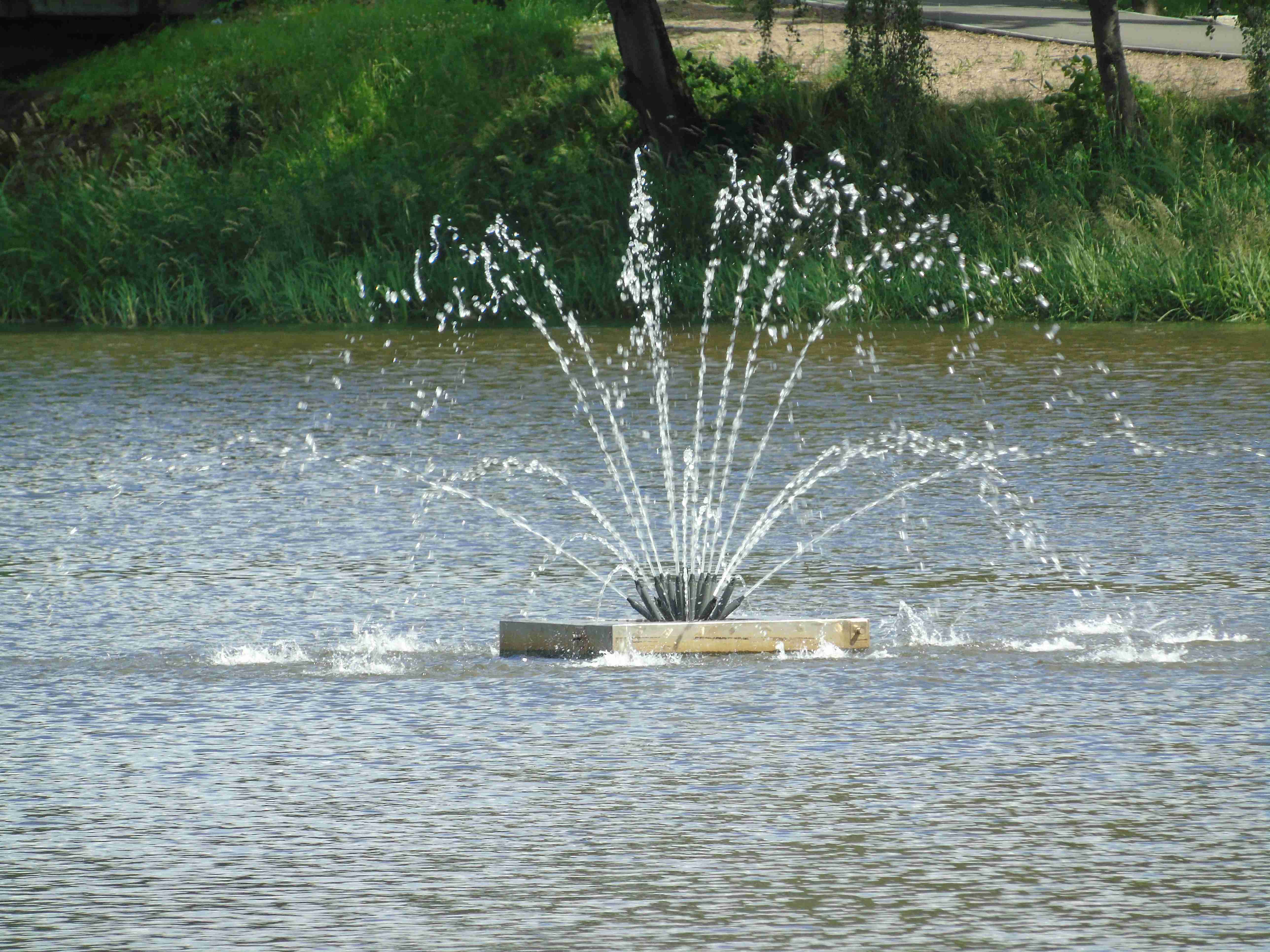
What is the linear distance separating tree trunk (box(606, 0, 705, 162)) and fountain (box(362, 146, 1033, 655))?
154 cm

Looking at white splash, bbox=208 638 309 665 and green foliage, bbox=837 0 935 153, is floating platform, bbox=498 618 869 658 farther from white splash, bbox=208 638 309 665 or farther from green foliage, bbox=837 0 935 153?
green foliage, bbox=837 0 935 153

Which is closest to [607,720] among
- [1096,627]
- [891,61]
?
[1096,627]

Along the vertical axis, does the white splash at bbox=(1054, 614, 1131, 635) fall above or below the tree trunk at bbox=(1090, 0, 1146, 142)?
below

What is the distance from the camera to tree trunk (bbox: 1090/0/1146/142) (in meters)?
26.7

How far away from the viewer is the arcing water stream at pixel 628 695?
474 cm

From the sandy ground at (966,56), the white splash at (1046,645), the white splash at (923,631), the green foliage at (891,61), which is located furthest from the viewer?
the sandy ground at (966,56)

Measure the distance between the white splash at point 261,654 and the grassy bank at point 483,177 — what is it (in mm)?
15072

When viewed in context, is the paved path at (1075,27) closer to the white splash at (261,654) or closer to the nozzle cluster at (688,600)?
the nozzle cluster at (688,600)

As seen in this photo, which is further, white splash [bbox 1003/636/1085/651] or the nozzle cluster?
the nozzle cluster

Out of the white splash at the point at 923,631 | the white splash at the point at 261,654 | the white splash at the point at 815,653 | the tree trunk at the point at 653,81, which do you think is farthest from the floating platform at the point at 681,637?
the tree trunk at the point at 653,81

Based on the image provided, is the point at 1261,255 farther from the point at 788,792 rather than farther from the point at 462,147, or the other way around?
the point at 788,792

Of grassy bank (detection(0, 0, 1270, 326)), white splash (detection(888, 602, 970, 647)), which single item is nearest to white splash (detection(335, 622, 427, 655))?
white splash (detection(888, 602, 970, 647))

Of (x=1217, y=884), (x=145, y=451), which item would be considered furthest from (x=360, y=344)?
(x=1217, y=884)

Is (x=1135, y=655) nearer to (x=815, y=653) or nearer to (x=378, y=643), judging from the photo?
(x=815, y=653)
